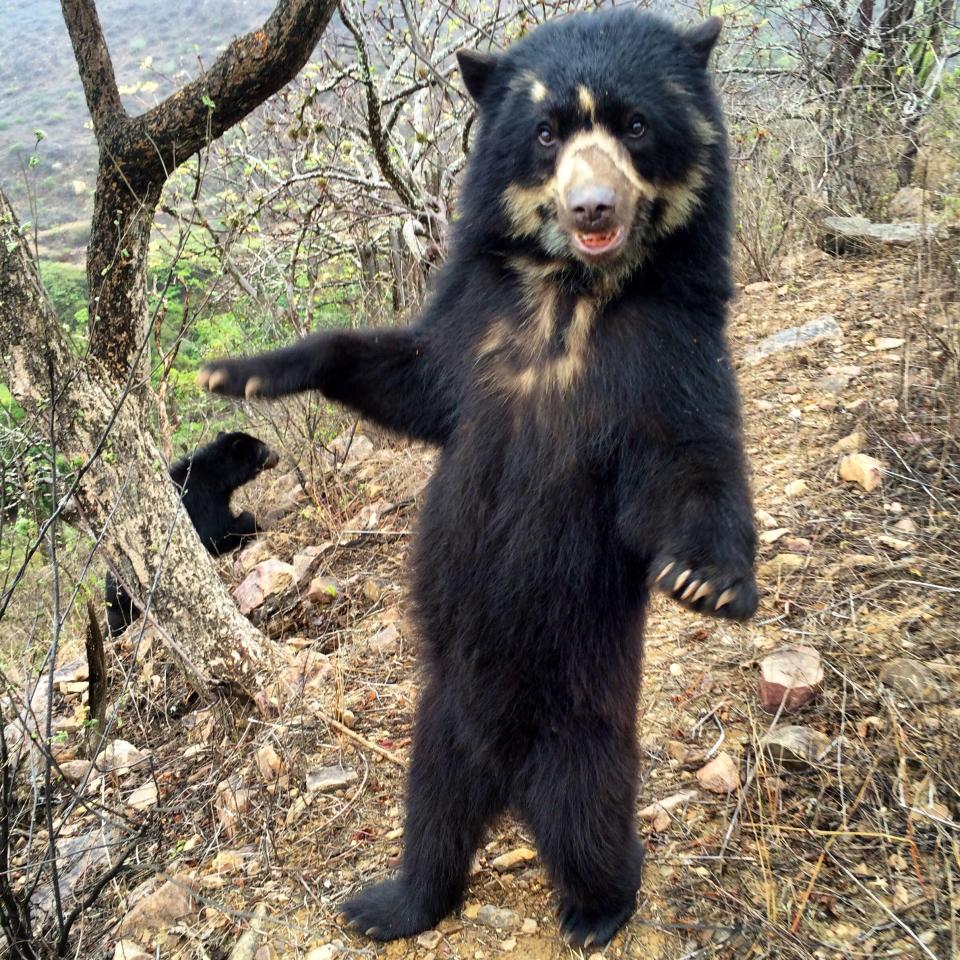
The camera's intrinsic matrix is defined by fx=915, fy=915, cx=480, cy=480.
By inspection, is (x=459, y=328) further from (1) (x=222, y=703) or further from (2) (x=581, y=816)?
(1) (x=222, y=703)

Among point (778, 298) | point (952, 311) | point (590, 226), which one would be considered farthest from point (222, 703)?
point (778, 298)

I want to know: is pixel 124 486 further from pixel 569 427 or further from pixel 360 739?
pixel 569 427

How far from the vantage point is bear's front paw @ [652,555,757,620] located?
2.10 m

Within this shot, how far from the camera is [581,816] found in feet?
8.17

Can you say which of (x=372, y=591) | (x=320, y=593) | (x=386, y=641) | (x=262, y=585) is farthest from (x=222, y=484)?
(x=386, y=641)

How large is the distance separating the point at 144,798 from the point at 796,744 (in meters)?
2.53

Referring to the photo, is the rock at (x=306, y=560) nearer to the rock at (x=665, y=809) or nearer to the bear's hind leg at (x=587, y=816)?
the rock at (x=665, y=809)

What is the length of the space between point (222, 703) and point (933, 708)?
283 centimetres

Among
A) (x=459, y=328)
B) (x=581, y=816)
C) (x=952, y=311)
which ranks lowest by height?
(x=581, y=816)

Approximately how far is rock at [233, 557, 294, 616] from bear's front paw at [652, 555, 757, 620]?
11.1ft

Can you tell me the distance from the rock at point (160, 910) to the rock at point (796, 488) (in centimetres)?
317

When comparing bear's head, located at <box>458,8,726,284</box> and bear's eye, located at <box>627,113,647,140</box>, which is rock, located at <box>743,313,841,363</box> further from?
bear's eye, located at <box>627,113,647,140</box>

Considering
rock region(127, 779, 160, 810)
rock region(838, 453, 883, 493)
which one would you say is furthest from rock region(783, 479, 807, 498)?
rock region(127, 779, 160, 810)

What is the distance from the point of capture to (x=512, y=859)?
304cm
